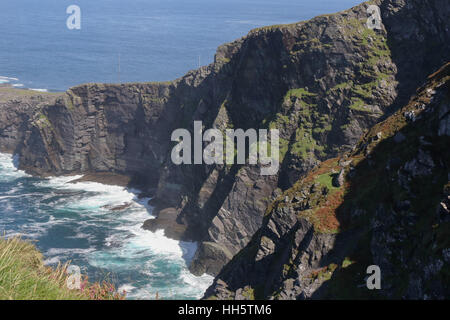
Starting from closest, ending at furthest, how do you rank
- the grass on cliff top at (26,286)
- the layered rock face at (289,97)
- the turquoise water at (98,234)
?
the grass on cliff top at (26,286), the turquoise water at (98,234), the layered rock face at (289,97)

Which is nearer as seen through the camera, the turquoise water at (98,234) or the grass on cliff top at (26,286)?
the grass on cliff top at (26,286)

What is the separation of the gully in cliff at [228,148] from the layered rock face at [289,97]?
118 cm

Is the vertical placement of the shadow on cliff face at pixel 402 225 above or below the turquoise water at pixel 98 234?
above

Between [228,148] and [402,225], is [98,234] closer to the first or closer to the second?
[228,148]

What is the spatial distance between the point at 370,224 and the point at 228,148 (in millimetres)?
46056

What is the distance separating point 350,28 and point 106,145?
6026cm

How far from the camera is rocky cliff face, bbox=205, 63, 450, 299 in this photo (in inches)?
865

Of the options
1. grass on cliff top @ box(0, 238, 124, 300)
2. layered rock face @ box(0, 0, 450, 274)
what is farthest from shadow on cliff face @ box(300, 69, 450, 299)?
layered rock face @ box(0, 0, 450, 274)

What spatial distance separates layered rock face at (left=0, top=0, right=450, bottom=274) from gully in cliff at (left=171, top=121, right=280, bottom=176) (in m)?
1.18

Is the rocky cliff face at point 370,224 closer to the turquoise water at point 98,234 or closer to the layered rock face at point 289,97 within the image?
the turquoise water at point 98,234

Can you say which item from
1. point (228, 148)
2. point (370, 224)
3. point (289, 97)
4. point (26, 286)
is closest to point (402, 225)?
point (370, 224)

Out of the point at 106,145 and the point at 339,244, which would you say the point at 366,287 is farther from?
the point at 106,145

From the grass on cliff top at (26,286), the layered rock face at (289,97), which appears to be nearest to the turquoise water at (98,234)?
the layered rock face at (289,97)

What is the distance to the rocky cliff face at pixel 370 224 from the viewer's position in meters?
22.0
